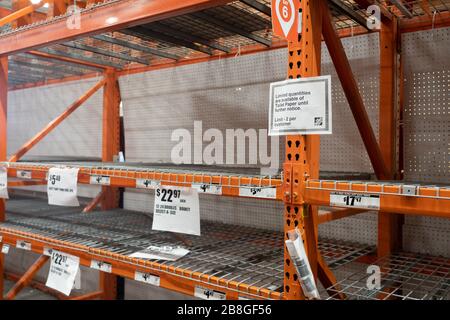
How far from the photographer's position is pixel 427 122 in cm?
162

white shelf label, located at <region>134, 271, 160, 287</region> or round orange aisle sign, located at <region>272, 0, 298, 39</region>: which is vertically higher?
round orange aisle sign, located at <region>272, 0, 298, 39</region>

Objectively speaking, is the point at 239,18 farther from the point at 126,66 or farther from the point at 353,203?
the point at 126,66

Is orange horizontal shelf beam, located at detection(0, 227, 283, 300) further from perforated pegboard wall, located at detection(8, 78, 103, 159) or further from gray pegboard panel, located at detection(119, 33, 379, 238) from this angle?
perforated pegboard wall, located at detection(8, 78, 103, 159)

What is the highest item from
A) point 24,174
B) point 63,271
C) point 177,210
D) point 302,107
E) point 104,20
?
point 104,20

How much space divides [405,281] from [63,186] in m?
1.41

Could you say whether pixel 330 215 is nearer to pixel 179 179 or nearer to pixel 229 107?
pixel 179 179

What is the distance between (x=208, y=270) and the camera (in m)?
1.33

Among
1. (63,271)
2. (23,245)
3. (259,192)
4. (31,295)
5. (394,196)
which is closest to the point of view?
(394,196)

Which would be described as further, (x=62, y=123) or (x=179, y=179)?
(x=62, y=123)

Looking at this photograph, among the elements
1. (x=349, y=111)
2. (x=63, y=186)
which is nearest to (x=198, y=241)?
(x=63, y=186)

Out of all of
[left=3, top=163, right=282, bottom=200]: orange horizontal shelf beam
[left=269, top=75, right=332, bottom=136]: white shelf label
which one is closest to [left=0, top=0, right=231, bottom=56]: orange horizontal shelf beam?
[left=269, top=75, right=332, bottom=136]: white shelf label

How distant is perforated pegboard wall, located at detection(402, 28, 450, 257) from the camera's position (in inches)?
62.4

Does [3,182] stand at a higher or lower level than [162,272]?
higher
